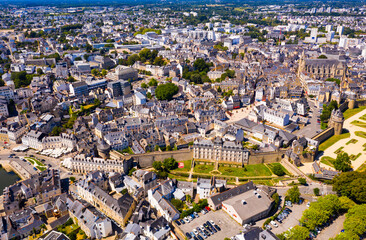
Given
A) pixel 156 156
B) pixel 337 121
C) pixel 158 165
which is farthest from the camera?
pixel 337 121

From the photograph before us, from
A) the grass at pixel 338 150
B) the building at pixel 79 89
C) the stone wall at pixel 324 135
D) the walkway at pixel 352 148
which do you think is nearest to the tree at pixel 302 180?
the walkway at pixel 352 148

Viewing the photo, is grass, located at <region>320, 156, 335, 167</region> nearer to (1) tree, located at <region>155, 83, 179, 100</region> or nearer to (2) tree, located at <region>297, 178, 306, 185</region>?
(2) tree, located at <region>297, 178, 306, 185</region>

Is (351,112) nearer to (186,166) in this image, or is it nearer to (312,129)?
(312,129)

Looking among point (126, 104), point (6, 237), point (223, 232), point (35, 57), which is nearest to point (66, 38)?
point (35, 57)

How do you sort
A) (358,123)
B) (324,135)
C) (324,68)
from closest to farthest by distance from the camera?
1. (324,135)
2. (358,123)
3. (324,68)

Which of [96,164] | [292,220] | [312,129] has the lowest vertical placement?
[292,220]

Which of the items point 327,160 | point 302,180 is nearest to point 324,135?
point 327,160

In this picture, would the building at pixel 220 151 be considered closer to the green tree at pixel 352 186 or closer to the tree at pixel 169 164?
the tree at pixel 169 164
